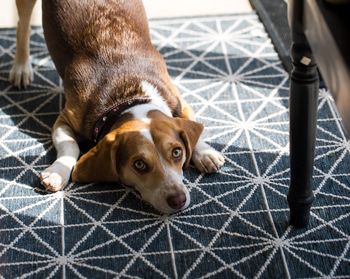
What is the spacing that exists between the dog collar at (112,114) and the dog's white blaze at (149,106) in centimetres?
2

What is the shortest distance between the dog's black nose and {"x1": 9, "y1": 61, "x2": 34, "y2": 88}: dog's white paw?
1.05 m

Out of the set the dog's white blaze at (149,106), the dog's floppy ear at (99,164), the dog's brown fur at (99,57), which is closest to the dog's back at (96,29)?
the dog's brown fur at (99,57)

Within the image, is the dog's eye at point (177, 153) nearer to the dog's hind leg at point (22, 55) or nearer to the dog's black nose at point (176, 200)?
the dog's black nose at point (176, 200)

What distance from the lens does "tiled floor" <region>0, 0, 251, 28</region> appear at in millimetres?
3473

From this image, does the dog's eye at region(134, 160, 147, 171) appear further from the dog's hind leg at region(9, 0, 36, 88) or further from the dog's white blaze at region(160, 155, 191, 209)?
the dog's hind leg at region(9, 0, 36, 88)

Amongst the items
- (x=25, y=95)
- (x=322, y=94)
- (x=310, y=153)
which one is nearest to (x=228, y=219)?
(x=310, y=153)

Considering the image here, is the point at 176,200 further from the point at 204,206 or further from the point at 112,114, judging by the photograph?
the point at 112,114

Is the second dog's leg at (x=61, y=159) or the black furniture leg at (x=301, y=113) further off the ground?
the black furniture leg at (x=301, y=113)

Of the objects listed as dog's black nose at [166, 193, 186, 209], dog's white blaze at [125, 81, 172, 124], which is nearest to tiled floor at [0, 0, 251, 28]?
dog's white blaze at [125, 81, 172, 124]

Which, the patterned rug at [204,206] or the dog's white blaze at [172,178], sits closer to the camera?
the patterned rug at [204,206]

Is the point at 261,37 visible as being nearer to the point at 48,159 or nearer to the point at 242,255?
the point at 48,159

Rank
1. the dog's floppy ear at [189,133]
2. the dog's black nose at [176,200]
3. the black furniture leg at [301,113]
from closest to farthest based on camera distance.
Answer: the black furniture leg at [301,113] < the dog's black nose at [176,200] < the dog's floppy ear at [189,133]

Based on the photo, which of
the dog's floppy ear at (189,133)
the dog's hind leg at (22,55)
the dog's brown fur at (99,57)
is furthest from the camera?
the dog's hind leg at (22,55)

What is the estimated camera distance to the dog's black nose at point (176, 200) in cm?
221
